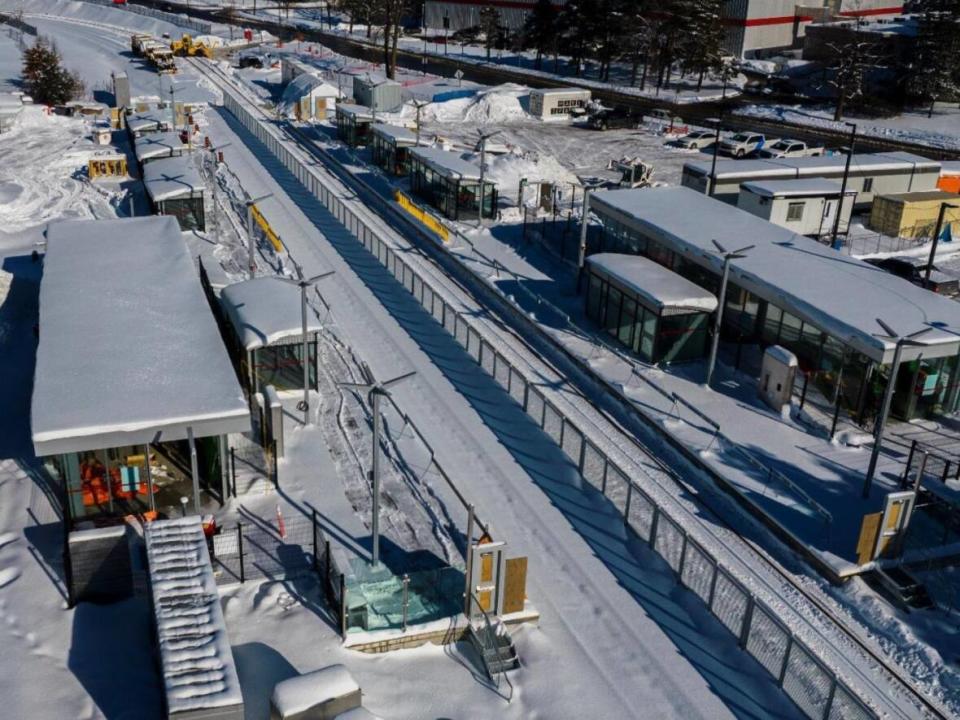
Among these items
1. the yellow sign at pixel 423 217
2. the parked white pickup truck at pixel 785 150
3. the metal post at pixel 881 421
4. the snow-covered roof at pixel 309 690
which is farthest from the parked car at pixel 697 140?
the snow-covered roof at pixel 309 690

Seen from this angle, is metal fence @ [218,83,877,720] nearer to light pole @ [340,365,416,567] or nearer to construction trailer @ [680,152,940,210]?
light pole @ [340,365,416,567]

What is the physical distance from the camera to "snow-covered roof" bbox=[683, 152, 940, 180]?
5531cm

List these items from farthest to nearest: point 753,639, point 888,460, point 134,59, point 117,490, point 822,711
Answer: point 134,59 → point 888,460 → point 117,490 → point 753,639 → point 822,711

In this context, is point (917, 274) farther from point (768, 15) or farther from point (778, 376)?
point (768, 15)

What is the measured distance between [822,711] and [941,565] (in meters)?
8.22

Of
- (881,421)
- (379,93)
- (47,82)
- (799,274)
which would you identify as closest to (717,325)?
(799,274)

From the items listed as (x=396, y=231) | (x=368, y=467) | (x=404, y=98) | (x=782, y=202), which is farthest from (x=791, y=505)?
(x=404, y=98)

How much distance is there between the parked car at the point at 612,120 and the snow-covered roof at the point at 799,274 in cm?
3549

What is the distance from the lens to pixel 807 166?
185 ft

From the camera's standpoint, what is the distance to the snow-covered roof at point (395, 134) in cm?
6353

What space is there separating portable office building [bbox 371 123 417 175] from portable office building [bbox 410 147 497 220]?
5.92 meters

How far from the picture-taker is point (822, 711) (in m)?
20.1

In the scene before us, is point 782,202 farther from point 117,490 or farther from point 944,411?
point 117,490

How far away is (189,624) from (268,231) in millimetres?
31964
